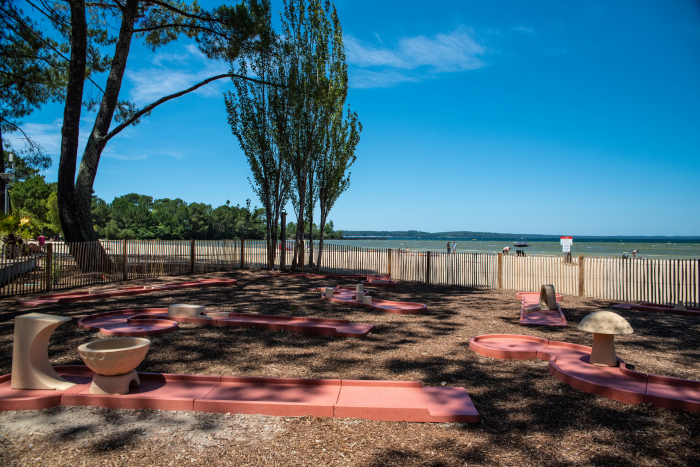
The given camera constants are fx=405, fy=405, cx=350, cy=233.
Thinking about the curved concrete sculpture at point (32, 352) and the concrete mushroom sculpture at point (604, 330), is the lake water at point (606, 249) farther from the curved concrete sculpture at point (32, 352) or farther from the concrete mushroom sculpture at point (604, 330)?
the curved concrete sculpture at point (32, 352)

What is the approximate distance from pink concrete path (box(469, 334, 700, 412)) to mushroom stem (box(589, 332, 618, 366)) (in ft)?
0.28

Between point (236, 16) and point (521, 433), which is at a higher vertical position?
point (236, 16)

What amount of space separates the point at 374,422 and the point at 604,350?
10.9 feet

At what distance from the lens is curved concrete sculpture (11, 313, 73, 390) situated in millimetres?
4105

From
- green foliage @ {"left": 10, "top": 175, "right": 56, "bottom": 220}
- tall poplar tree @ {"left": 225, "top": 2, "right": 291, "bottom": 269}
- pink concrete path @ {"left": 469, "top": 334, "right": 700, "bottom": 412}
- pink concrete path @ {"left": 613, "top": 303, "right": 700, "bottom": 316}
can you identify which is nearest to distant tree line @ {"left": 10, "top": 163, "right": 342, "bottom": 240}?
green foliage @ {"left": 10, "top": 175, "right": 56, "bottom": 220}

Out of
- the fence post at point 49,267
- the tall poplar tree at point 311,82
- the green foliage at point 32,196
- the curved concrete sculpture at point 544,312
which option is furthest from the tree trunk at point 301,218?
the green foliage at point 32,196

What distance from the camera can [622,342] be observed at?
6.96 metres

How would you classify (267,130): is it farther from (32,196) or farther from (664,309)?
(32,196)

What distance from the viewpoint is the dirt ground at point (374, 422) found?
318cm

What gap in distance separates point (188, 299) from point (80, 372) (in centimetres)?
581

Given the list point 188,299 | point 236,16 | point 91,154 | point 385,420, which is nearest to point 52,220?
point 91,154

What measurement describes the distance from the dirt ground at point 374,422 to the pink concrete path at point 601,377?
140 millimetres

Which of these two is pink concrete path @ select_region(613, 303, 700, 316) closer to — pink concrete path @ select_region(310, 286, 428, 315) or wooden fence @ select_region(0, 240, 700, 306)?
wooden fence @ select_region(0, 240, 700, 306)

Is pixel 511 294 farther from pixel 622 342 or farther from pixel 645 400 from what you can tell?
pixel 645 400
